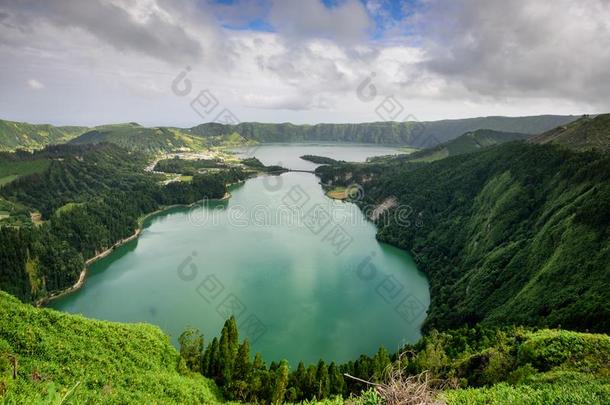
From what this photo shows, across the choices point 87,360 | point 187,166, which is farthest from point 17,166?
point 87,360

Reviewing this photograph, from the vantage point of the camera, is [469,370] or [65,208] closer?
[469,370]

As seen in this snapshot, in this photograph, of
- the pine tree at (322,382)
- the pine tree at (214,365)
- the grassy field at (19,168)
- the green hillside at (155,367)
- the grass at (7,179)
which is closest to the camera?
the green hillside at (155,367)

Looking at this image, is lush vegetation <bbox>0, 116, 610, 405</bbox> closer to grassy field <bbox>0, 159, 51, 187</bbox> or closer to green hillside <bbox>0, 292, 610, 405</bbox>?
green hillside <bbox>0, 292, 610, 405</bbox>

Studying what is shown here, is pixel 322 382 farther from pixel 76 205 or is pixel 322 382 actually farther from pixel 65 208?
pixel 65 208

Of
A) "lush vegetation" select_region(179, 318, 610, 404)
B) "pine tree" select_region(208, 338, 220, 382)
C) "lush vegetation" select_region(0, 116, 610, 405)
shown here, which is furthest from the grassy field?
"lush vegetation" select_region(179, 318, 610, 404)

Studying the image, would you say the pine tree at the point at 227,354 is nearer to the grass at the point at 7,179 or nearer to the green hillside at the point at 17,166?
the grass at the point at 7,179

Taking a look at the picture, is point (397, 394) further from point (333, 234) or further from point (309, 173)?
point (309, 173)

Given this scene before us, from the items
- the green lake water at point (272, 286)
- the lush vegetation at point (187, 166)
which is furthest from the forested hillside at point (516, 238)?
the lush vegetation at point (187, 166)
